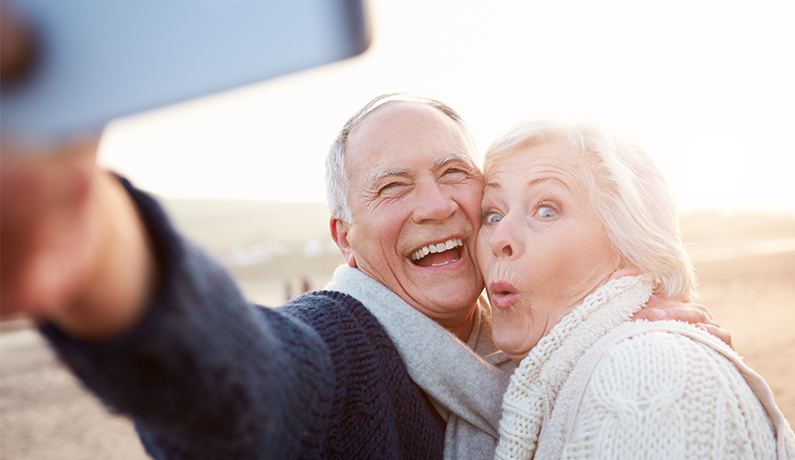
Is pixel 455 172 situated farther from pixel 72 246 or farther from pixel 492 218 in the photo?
pixel 72 246

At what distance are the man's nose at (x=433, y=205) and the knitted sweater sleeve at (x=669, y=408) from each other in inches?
43.0

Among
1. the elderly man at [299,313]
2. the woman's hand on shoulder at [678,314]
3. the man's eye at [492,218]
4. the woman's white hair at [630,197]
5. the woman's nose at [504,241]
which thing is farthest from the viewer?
the man's eye at [492,218]

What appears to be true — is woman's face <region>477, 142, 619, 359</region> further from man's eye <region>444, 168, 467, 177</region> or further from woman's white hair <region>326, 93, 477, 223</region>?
woman's white hair <region>326, 93, 477, 223</region>

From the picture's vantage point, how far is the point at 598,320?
5.89ft

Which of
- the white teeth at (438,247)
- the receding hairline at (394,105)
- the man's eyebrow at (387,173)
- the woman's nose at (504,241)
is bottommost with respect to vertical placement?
the white teeth at (438,247)

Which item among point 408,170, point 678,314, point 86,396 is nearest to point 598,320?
point 678,314

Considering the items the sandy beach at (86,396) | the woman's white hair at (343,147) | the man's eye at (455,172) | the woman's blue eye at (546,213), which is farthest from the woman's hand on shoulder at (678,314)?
the sandy beach at (86,396)

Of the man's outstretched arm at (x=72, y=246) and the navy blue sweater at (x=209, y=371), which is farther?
the navy blue sweater at (x=209, y=371)

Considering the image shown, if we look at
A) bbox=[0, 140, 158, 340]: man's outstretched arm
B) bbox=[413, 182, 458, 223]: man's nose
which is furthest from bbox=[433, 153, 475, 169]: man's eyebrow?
bbox=[0, 140, 158, 340]: man's outstretched arm

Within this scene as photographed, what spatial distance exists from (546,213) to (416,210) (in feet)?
2.25

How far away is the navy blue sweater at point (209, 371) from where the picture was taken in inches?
32.8

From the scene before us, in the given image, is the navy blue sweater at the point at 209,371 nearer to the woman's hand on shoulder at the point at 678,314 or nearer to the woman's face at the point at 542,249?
the woman's face at the point at 542,249

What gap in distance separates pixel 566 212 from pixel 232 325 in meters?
1.47

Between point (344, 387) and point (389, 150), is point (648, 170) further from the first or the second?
point (344, 387)
